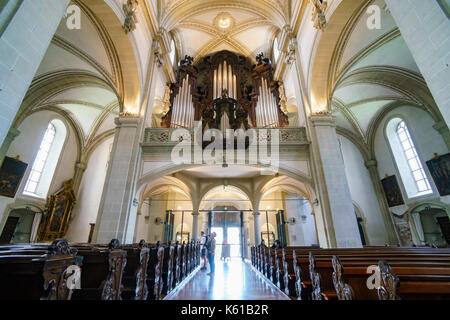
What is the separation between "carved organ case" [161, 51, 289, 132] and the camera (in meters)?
7.82

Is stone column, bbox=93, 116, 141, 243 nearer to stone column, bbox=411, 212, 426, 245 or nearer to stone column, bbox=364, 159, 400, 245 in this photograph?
stone column, bbox=364, 159, 400, 245

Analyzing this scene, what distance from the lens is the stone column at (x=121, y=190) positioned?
546 centimetres

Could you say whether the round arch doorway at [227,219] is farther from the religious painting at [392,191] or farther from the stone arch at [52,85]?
the stone arch at [52,85]

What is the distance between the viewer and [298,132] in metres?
6.91

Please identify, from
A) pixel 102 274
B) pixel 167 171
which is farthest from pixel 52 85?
pixel 102 274

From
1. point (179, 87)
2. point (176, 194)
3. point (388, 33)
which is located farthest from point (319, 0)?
point (176, 194)

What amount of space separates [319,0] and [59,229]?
14100 millimetres

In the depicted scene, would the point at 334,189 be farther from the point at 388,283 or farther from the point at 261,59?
the point at 261,59

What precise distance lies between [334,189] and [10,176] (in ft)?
38.6

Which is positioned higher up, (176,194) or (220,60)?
(220,60)

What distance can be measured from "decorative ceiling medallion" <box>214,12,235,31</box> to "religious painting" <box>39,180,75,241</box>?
11722mm

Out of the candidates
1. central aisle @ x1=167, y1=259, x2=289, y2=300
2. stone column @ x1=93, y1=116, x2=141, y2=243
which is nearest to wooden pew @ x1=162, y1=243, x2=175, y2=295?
central aisle @ x1=167, y1=259, x2=289, y2=300

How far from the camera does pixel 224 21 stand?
10.8 meters
